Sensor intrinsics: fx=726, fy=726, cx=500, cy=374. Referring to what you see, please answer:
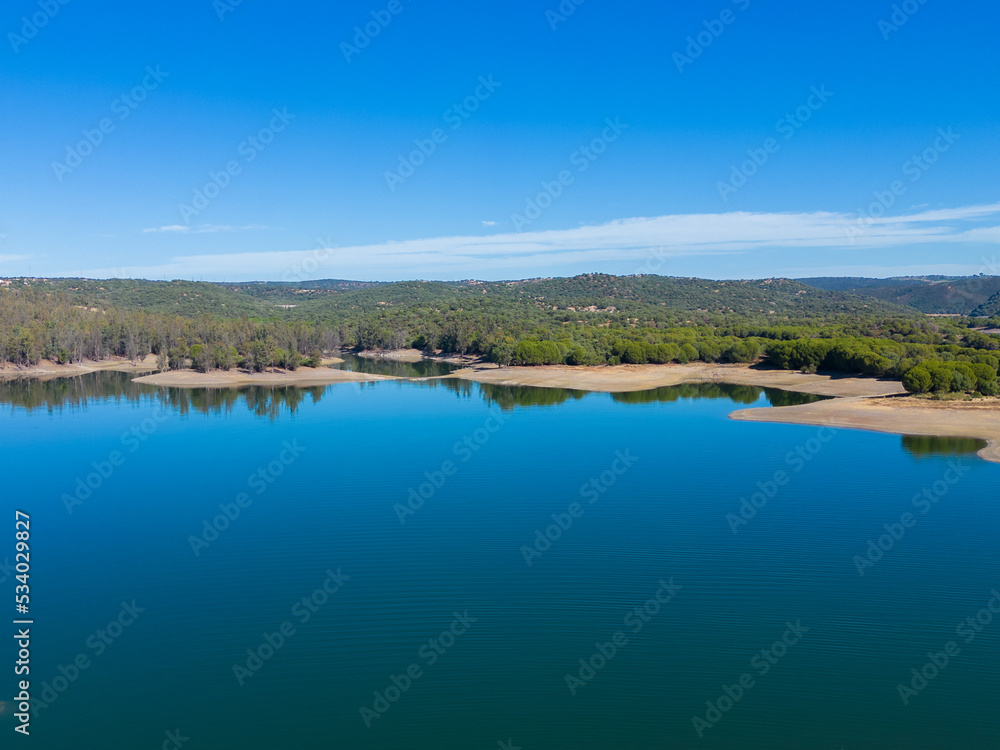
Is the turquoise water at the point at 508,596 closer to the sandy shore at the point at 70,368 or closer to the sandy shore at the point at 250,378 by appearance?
the sandy shore at the point at 250,378

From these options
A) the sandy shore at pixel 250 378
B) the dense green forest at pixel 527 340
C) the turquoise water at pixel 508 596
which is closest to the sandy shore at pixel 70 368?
the dense green forest at pixel 527 340

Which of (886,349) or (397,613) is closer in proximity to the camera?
(397,613)

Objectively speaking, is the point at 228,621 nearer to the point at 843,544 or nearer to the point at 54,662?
the point at 54,662

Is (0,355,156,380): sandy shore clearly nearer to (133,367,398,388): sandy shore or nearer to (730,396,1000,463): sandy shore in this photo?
(133,367,398,388): sandy shore

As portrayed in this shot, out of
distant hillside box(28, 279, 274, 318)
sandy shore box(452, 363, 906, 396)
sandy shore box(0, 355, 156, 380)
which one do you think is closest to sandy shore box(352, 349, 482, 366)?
sandy shore box(452, 363, 906, 396)

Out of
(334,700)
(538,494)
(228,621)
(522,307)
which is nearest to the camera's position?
(334,700)

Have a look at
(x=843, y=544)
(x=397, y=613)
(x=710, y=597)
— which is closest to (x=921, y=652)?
(x=710, y=597)
